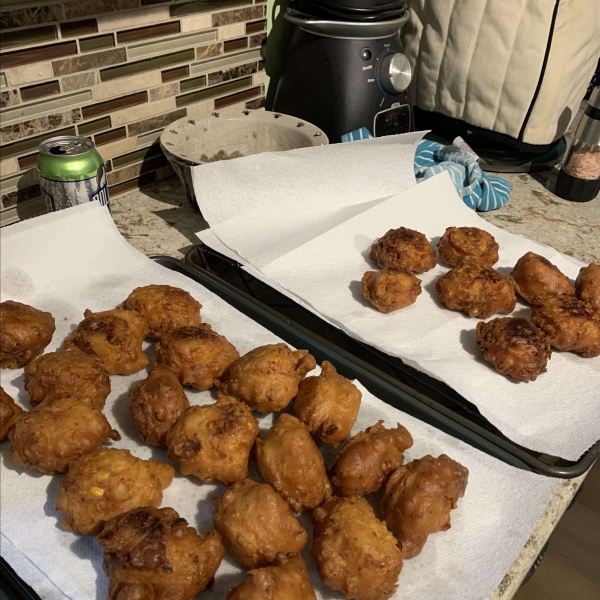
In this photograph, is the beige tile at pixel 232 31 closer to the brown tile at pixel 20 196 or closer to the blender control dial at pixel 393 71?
the blender control dial at pixel 393 71

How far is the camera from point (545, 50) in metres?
1.81

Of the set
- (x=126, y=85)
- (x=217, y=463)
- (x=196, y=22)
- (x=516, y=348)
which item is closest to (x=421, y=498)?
(x=217, y=463)

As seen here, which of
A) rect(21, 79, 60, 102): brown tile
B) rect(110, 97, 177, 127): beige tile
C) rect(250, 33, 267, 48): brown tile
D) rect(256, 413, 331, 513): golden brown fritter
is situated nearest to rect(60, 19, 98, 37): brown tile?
rect(21, 79, 60, 102): brown tile

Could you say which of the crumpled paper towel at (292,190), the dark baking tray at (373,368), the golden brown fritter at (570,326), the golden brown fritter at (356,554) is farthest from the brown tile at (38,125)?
the golden brown fritter at (570,326)

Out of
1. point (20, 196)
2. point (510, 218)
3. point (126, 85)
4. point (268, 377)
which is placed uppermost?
point (126, 85)

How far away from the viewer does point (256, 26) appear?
1.87m

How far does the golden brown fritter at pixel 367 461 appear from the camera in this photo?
2.96 ft

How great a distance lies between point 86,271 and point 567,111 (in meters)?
1.69

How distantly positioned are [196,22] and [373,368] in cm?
116

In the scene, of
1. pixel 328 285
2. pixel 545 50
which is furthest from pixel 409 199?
pixel 545 50

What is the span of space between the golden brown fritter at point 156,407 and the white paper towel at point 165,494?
1.8 inches

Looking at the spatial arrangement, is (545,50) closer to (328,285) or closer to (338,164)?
(338,164)

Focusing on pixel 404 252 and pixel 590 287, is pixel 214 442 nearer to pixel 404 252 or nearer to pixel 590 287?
pixel 404 252

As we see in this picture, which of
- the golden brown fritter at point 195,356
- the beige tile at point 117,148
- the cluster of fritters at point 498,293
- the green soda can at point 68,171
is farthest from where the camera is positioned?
the beige tile at point 117,148
